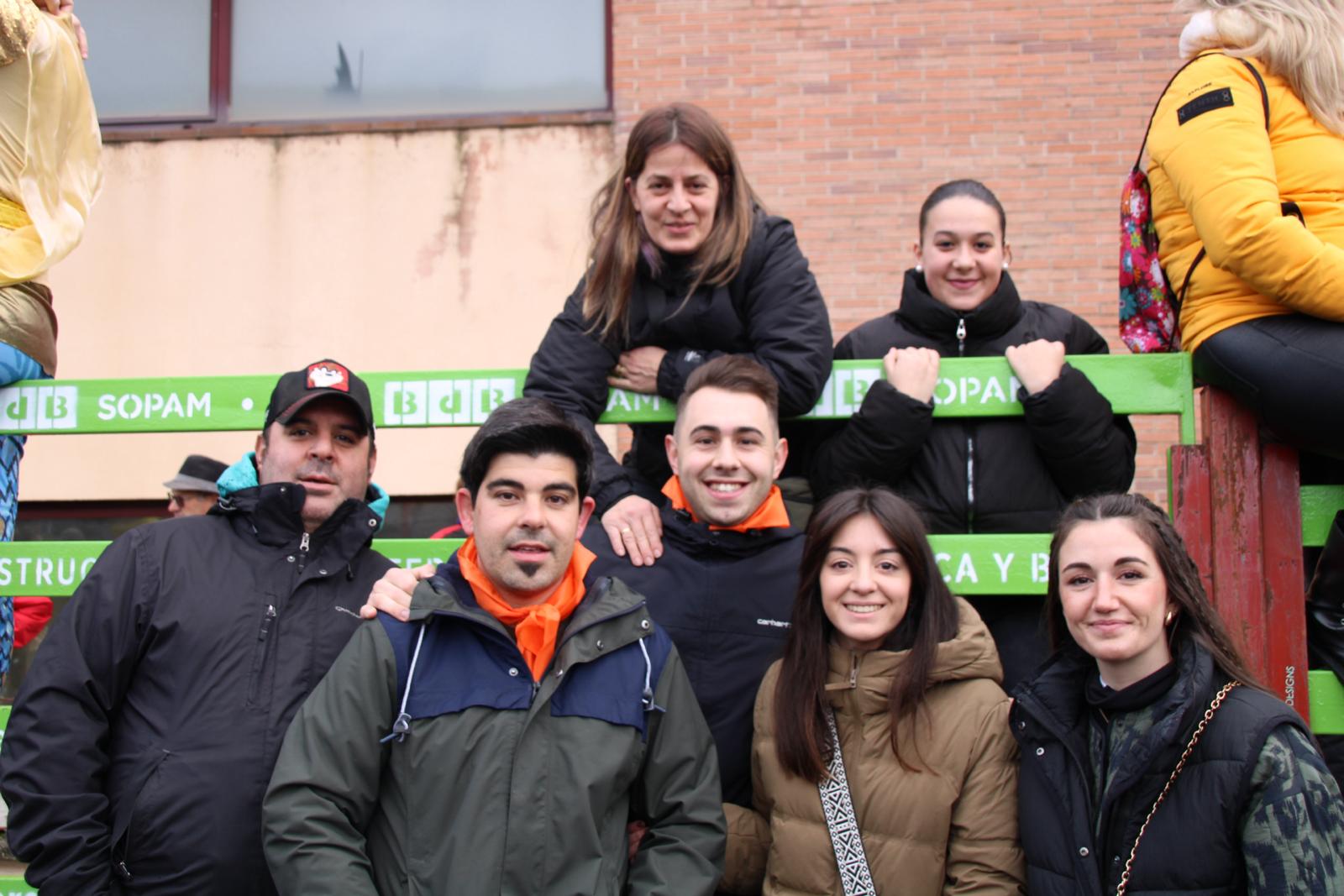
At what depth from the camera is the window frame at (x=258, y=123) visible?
7.70 m

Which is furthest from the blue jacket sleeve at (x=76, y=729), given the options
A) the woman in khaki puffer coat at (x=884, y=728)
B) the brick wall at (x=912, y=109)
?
the brick wall at (x=912, y=109)

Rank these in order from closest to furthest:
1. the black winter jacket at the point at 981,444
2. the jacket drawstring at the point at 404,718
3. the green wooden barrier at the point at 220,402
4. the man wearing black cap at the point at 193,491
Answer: the jacket drawstring at the point at 404,718 < the black winter jacket at the point at 981,444 < the green wooden barrier at the point at 220,402 < the man wearing black cap at the point at 193,491

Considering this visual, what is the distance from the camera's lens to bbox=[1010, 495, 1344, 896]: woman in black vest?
2.09 m

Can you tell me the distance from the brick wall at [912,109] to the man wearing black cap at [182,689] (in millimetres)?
5183

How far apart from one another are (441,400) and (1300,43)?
241cm

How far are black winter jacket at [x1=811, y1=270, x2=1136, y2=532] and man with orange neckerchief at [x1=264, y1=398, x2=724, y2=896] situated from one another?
0.91 m

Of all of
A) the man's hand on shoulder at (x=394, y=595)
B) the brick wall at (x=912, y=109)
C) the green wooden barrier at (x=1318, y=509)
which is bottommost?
the man's hand on shoulder at (x=394, y=595)

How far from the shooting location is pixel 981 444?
319 centimetres

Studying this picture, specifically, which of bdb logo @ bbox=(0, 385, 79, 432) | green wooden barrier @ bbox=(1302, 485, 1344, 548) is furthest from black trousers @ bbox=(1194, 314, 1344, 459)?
bdb logo @ bbox=(0, 385, 79, 432)

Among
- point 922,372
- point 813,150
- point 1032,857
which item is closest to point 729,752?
point 1032,857

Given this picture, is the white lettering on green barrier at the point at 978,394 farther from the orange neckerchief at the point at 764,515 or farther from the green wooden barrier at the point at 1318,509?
the green wooden barrier at the point at 1318,509

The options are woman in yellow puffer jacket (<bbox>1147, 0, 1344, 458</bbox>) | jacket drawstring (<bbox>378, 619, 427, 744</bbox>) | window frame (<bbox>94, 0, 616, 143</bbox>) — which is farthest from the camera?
window frame (<bbox>94, 0, 616, 143</bbox>)

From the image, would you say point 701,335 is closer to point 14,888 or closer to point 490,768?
point 490,768

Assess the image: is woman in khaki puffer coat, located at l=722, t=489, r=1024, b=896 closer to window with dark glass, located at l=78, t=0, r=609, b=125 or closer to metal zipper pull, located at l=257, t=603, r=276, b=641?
metal zipper pull, located at l=257, t=603, r=276, b=641
